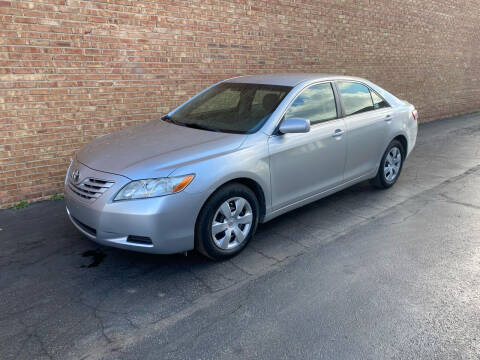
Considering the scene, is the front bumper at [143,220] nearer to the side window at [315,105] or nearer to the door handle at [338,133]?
the side window at [315,105]

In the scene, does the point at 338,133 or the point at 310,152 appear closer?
the point at 310,152

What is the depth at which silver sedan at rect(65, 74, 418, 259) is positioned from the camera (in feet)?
11.3

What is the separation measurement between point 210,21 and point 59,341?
572 cm

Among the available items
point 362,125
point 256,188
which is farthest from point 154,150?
point 362,125

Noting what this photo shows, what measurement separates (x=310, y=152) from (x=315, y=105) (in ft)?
2.00

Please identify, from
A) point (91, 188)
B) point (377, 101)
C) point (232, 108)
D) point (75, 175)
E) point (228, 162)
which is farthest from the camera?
point (377, 101)

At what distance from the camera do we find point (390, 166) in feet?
19.7

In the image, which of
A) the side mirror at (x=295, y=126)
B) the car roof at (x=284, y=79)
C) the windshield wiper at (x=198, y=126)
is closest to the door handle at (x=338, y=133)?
the car roof at (x=284, y=79)

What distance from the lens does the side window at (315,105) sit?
14.9ft

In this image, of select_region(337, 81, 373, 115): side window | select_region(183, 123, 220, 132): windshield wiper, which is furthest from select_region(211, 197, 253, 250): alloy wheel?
select_region(337, 81, 373, 115): side window

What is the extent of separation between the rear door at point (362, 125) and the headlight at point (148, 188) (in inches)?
96.1

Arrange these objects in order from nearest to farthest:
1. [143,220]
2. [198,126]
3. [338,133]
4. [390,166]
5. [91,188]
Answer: [143,220], [91,188], [198,126], [338,133], [390,166]

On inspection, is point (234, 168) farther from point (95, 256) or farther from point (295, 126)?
point (95, 256)

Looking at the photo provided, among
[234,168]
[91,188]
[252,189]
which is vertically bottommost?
[252,189]
